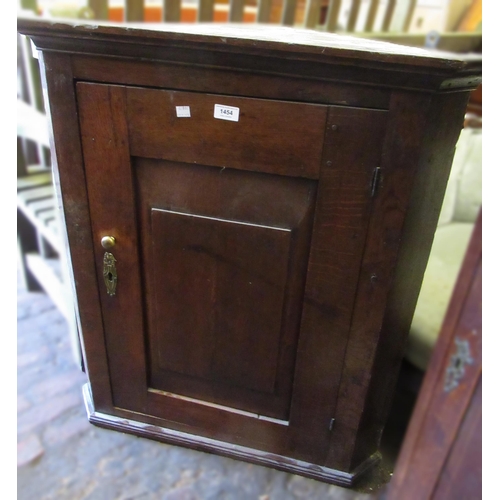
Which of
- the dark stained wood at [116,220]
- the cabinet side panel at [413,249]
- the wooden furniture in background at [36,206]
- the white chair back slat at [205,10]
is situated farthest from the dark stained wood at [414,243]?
the white chair back slat at [205,10]

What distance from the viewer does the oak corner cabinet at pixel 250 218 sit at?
758 millimetres

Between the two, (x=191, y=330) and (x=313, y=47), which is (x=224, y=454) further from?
(x=313, y=47)

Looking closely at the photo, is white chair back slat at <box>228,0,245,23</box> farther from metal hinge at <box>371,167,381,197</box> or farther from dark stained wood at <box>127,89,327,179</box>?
metal hinge at <box>371,167,381,197</box>

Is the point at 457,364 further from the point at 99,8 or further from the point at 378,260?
the point at 99,8

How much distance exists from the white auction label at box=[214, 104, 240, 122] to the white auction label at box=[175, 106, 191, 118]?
0.17 feet

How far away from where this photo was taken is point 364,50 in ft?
2.32

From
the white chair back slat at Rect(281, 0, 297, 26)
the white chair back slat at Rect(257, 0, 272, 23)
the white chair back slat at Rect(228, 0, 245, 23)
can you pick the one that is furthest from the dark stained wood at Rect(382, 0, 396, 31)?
the white chair back slat at Rect(228, 0, 245, 23)

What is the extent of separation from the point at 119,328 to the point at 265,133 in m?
0.60

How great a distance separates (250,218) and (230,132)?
18 centimetres

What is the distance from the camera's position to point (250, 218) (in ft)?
2.97

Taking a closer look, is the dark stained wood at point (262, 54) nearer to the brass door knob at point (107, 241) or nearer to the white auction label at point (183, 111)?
the white auction label at point (183, 111)

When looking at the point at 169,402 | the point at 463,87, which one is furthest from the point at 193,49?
the point at 169,402

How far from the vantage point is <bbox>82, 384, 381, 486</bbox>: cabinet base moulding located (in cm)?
111

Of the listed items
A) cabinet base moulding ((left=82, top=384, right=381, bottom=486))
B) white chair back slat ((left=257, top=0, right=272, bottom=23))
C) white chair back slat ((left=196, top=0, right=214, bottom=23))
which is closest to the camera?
cabinet base moulding ((left=82, top=384, right=381, bottom=486))
